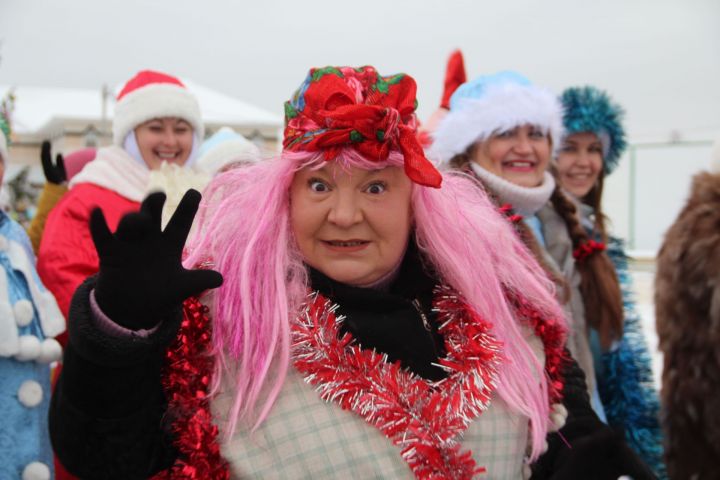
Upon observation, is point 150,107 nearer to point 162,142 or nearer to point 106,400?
point 162,142

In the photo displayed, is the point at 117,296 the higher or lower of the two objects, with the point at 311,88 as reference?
lower

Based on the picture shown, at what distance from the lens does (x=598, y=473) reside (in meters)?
1.49

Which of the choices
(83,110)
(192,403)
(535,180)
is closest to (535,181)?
(535,180)

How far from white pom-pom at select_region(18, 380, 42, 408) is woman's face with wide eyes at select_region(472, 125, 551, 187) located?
174 cm

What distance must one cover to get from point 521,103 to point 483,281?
1.24 meters

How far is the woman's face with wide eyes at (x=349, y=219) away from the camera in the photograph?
1399 millimetres

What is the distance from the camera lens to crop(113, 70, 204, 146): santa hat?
9.70 feet

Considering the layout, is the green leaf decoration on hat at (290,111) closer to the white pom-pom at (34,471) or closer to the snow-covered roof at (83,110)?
the white pom-pom at (34,471)

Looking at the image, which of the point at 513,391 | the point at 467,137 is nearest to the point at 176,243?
the point at 513,391

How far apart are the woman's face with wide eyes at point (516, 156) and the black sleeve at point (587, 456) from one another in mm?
1150

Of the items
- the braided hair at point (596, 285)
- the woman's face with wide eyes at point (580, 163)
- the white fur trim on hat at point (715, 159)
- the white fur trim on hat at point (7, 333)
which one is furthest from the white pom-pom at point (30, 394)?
the white fur trim on hat at point (715, 159)

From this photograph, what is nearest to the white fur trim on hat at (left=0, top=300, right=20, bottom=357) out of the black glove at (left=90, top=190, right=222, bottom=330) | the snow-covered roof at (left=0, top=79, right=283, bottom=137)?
the black glove at (left=90, top=190, right=222, bottom=330)

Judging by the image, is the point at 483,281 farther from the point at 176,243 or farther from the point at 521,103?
the point at 521,103

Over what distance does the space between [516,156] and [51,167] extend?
2.02m
